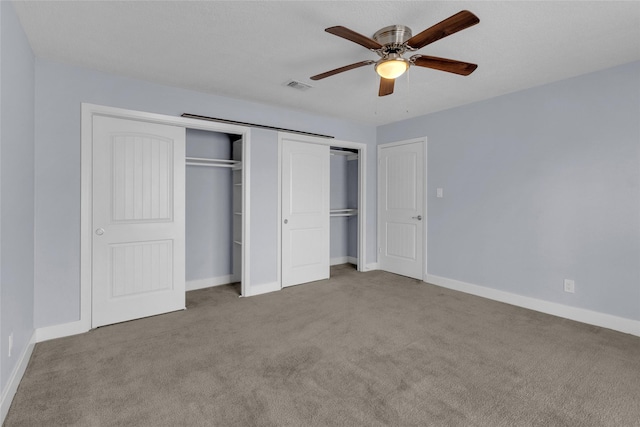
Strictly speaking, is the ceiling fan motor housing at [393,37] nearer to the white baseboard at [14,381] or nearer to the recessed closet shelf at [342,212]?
the white baseboard at [14,381]

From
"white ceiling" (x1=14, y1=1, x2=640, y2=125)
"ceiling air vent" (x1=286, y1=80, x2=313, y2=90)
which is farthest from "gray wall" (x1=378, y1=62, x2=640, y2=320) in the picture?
"ceiling air vent" (x1=286, y1=80, x2=313, y2=90)

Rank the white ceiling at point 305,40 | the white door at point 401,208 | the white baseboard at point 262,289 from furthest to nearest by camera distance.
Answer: the white door at point 401,208
the white baseboard at point 262,289
the white ceiling at point 305,40

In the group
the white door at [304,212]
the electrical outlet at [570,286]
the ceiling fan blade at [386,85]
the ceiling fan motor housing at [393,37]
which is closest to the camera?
the ceiling fan motor housing at [393,37]

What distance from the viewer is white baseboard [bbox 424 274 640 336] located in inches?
117

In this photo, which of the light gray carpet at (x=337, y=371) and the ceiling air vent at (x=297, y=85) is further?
the ceiling air vent at (x=297, y=85)

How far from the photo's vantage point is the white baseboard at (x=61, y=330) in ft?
9.18

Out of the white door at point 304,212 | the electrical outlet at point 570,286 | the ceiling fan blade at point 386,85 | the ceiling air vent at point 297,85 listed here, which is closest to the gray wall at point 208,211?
the white door at point 304,212

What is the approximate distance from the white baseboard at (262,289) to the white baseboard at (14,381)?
2.05 m

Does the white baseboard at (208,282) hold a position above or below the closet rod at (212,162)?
below

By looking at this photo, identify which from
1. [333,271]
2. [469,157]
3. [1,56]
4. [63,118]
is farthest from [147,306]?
[469,157]

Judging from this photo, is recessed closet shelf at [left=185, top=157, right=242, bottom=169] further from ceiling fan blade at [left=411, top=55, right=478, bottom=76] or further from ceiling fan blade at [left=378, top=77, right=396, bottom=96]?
ceiling fan blade at [left=411, top=55, right=478, bottom=76]

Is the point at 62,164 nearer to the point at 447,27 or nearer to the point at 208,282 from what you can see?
the point at 208,282

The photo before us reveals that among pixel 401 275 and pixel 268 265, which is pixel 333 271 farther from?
pixel 268 265

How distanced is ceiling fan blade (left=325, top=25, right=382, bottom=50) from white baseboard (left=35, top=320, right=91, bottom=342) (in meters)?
3.29
